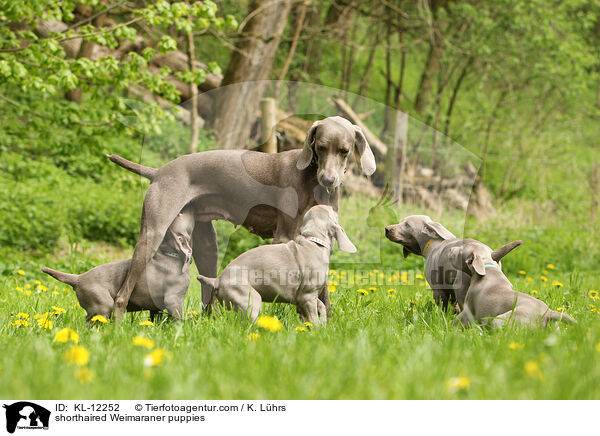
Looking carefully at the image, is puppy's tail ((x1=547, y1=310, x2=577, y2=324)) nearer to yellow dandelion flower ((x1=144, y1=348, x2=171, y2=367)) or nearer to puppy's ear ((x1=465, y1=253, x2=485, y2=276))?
puppy's ear ((x1=465, y1=253, x2=485, y2=276))

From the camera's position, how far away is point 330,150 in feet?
12.7

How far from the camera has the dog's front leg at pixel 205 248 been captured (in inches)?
184

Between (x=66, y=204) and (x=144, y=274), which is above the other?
(x=144, y=274)

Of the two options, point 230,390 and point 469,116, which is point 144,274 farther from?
point 469,116

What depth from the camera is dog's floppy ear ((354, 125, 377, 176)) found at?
13.4 feet

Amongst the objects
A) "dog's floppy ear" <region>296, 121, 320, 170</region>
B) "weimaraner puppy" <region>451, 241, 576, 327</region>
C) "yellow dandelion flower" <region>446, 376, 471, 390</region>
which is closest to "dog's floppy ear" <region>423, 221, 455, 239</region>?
"weimaraner puppy" <region>451, 241, 576, 327</region>

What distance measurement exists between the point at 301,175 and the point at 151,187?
1178mm

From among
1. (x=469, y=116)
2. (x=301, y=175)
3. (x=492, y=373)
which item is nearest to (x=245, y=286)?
(x=301, y=175)

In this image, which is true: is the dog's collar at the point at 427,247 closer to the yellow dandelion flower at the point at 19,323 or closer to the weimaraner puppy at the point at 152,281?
the weimaraner puppy at the point at 152,281

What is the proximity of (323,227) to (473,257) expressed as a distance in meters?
1.07

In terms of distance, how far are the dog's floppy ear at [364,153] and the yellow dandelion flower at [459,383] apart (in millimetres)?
1996

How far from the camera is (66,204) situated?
10125mm

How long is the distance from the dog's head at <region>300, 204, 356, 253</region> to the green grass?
1.84ft
